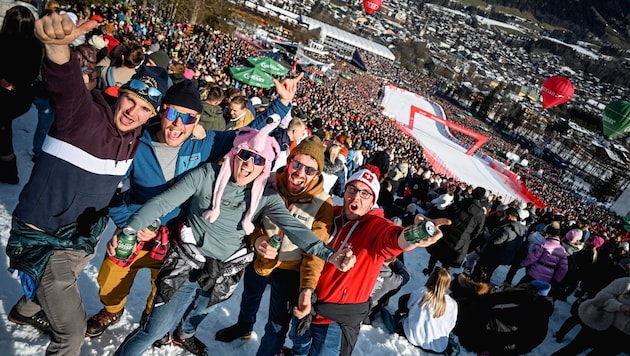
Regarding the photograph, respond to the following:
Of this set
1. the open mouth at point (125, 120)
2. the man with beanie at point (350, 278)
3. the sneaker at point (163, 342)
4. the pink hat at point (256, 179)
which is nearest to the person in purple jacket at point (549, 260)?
the man with beanie at point (350, 278)

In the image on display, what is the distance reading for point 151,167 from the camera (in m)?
2.18

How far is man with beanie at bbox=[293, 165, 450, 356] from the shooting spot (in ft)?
7.47

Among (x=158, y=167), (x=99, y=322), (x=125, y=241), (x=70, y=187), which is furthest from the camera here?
(x=99, y=322)

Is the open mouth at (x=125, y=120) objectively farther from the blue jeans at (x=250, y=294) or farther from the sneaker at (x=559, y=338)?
the sneaker at (x=559, y=338)

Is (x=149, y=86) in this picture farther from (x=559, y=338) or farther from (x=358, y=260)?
(x=559, y=338)

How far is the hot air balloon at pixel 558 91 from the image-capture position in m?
29.4

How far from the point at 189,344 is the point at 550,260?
5.47 m

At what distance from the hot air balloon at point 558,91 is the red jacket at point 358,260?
116 feet

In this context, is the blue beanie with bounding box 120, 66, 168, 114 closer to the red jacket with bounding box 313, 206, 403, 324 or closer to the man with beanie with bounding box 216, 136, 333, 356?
the man with beanie with bounding box 216, 136, 333, 356

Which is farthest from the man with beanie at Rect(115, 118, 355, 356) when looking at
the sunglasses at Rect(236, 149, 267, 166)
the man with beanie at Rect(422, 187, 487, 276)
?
the man with beanie at Rect(422, 187, 487, 276)

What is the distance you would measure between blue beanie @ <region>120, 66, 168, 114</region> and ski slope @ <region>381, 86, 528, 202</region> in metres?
24.9

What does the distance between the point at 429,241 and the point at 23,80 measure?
364cm

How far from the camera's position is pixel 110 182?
1.91 meters

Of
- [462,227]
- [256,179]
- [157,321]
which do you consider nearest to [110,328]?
[157,321]
